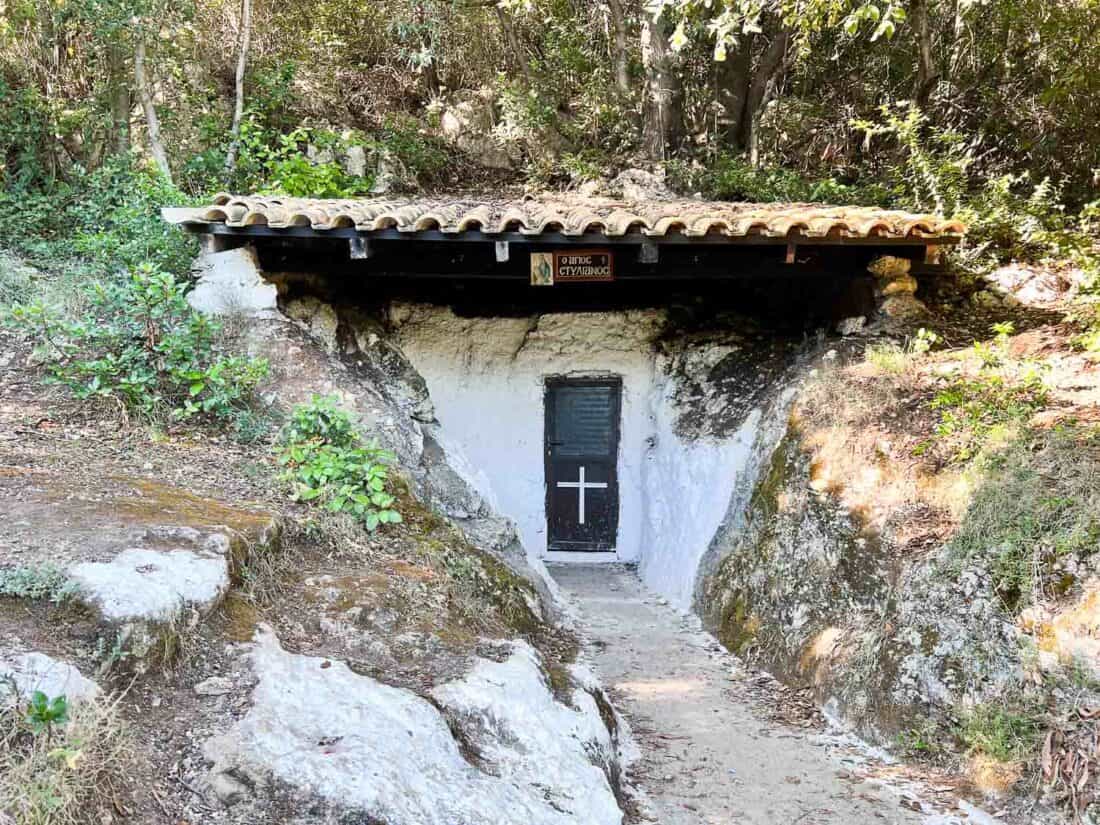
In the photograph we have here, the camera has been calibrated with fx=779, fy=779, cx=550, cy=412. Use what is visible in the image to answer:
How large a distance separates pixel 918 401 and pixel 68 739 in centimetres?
487

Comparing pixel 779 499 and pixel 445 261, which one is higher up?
pixel 445 261

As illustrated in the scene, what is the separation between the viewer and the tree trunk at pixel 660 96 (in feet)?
30.1

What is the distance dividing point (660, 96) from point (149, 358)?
6.71 meters

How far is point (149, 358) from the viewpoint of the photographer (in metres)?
5.12

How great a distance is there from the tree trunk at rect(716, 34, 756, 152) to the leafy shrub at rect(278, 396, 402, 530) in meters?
6.82

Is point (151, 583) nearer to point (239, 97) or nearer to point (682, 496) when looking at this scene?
point (682, 496)

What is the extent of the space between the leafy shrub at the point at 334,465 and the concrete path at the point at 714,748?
6.38 ft

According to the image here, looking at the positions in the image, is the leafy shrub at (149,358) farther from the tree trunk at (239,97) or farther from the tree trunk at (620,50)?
the tree trunk at (620,50)

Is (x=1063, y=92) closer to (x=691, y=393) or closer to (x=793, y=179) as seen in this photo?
(x=793, y=179)

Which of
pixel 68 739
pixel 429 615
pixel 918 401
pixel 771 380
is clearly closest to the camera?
pixel 68 739

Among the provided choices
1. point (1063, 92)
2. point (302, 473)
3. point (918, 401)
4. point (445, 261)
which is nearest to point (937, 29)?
point (1063, 92)

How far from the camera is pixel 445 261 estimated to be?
616 centimetres

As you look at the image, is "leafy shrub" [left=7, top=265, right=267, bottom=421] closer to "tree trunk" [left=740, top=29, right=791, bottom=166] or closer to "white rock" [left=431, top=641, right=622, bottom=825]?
"white rock" [left=431, top=641, right=622, bottom=825]

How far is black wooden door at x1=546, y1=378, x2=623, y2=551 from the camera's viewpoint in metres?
8.10
